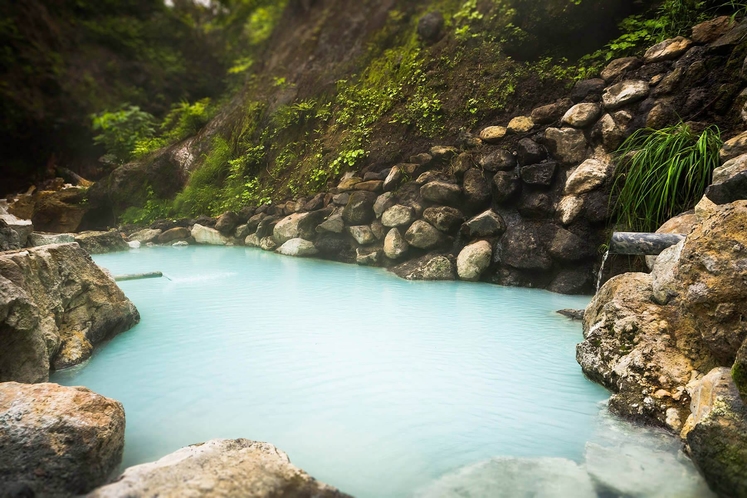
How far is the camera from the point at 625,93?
5.21 m

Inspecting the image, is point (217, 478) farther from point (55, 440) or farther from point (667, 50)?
point (667, 50)

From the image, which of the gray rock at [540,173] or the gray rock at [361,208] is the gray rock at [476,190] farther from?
the gray rock at [361,208]

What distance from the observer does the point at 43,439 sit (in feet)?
5.49

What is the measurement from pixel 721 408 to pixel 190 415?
2379 millimetres

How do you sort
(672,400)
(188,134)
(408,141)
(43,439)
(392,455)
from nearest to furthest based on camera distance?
(43,439)
(392,455)
(672,400)
(408,141)
(188,134)

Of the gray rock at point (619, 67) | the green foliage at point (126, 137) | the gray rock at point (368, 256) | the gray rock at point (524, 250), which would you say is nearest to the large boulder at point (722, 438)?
the gray rock at point (524, 250)

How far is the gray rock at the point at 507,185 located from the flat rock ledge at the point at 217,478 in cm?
475

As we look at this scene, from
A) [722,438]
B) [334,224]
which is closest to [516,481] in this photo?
[722,438]

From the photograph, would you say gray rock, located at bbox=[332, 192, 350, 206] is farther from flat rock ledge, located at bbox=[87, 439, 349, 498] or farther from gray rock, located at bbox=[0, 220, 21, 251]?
flat rock ledge, located at bbox=[87, 439, 349, 498]

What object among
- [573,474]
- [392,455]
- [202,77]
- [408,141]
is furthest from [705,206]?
[202,77]

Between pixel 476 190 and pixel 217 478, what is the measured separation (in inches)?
200

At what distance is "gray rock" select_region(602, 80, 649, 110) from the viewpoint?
514cm

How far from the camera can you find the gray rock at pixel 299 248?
7.50 metres

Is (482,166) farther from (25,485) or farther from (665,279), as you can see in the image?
(25,485)
